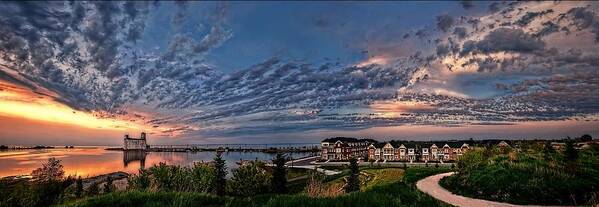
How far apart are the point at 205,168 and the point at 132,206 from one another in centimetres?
5167

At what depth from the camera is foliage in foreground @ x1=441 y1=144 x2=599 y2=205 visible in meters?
21.7

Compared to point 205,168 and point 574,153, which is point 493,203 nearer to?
point 574,153

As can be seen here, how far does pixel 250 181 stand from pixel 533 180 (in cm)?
3344

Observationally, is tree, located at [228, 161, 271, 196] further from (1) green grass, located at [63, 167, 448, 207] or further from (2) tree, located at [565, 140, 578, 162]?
(1) green grass, located at [63, 167, 448, 207]

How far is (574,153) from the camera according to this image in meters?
28.7

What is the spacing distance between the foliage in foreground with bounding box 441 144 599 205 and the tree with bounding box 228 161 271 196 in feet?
82.5

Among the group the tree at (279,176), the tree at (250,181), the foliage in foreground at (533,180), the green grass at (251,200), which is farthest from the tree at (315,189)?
the tree at (250,181)

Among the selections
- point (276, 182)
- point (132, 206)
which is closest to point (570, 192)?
point (132, 206)

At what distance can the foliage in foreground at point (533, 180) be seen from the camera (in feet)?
71.3

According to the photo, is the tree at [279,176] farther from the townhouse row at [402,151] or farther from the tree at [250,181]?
the townhouse row at [402,151]

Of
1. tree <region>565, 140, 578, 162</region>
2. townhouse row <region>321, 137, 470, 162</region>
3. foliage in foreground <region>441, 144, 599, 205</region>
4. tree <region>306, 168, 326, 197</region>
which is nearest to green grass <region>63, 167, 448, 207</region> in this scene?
tree <region>306, 168, 326, 197</region>

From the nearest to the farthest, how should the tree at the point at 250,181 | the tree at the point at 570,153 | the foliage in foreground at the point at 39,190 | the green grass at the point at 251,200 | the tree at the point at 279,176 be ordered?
the green grass at the point at 251,200
the tree at the point at 570,153
the foliage in foreground at the point at 39,190
the tree at the point at 279,176
the tree at the point at 250,181

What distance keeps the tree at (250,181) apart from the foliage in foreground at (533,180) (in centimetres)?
2515

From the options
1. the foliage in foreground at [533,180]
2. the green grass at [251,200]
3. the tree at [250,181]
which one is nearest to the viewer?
Answer: the green grass at [251,200]
